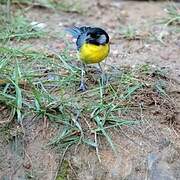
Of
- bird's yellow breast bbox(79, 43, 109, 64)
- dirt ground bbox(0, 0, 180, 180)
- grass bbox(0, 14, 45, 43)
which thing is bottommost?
dirt ground bbox(0, 0, 180, 180)

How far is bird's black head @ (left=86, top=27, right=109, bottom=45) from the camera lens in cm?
448

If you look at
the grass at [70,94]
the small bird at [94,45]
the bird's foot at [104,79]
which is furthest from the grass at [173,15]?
the small bird at [94,45]

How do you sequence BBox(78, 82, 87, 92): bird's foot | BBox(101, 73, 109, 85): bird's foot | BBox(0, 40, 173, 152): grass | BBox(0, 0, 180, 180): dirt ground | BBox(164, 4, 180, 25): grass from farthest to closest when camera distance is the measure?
BBox(164, 4, 180, 25): grass
BBox(101, 73, 109, 85): bird's foot
BBox(78, 82, 87, 92): bird's foot
BBox(0, 40, 173, 152): grass
BBox(0, 0, 180, 180): dirt ground

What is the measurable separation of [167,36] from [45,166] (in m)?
2.31

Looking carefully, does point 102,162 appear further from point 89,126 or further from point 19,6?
point 19,6

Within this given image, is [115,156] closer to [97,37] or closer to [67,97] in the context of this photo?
[67,97]

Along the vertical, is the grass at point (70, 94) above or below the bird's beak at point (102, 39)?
below

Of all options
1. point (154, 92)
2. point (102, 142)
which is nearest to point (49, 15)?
Answer: point (154, 92)

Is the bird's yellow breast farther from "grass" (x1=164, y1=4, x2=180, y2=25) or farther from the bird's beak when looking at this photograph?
"grass" (x1=164, y1=4, x2=180, y2=25)

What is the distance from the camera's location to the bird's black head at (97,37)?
14.7 ft

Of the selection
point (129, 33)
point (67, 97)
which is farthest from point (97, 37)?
point (129, 33)

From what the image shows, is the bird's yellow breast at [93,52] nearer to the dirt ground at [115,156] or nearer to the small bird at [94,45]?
the small bird at [94,45]

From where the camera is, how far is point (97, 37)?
4492 millimetres

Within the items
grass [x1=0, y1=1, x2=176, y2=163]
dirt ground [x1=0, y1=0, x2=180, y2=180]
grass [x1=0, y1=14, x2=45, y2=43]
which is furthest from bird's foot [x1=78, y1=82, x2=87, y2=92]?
grass [x1=0, y1=14, x2=45, y2=43]
